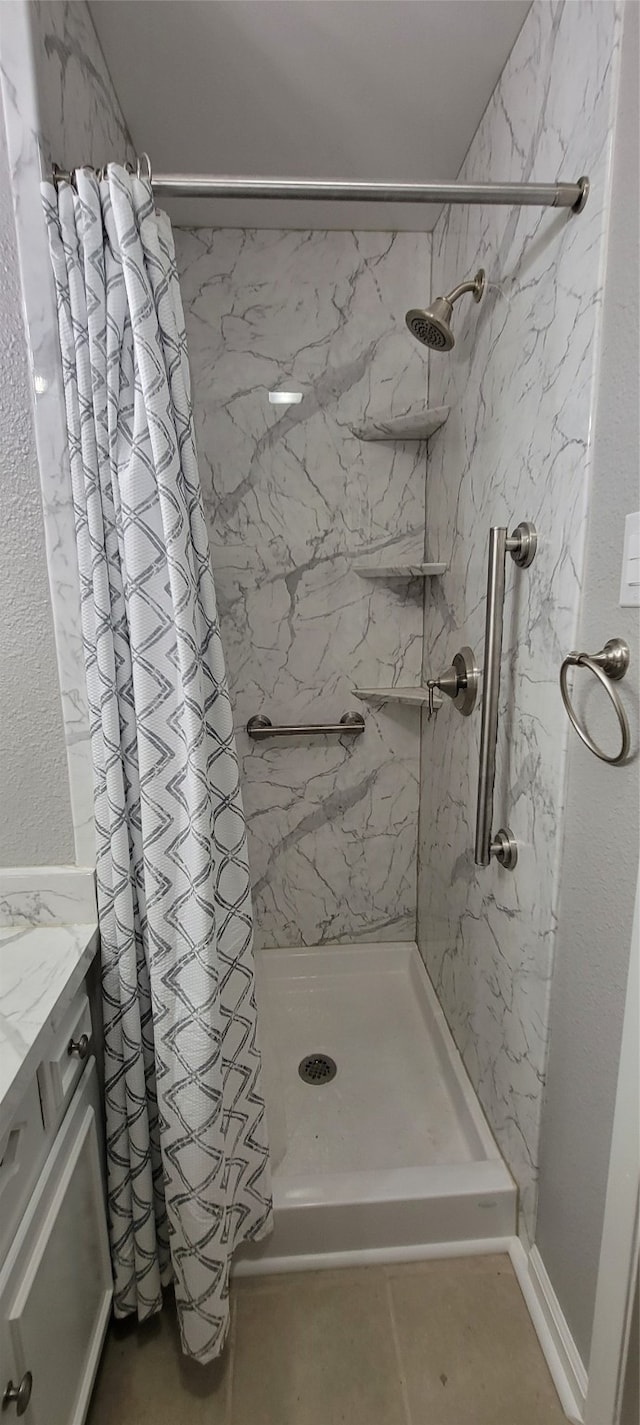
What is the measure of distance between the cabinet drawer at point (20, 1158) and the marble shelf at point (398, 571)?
1453 millimetres

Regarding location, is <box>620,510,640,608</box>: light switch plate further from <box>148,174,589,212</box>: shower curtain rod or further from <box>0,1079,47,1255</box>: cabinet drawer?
<box>0,1079,47,1255</box>: cabinet drawer

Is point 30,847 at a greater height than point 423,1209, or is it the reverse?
point 30,847

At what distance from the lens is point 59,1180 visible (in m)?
0.90

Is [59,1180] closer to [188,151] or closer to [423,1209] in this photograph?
[423,1209]

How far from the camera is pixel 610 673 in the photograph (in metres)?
0.88

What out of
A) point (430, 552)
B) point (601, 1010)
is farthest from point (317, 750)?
A: point (601, 1010)

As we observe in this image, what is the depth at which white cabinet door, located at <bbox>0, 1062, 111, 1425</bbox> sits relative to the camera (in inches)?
30.1

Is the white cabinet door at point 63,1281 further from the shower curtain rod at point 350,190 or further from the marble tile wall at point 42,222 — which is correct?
the shower curtain rod at point 350,190

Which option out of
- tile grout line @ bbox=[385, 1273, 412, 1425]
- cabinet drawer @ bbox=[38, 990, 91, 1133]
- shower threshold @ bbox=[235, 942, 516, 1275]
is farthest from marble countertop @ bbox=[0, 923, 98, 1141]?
tile grout line @ bbox=[385, 1273, 412, 1425]

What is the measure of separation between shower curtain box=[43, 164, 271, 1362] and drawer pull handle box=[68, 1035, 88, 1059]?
0.16 feet

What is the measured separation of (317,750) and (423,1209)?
3.98ft

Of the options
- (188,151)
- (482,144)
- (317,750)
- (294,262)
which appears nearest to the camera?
(482,144)

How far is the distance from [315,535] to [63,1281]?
1759mm

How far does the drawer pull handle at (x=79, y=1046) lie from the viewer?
38.6 inches
